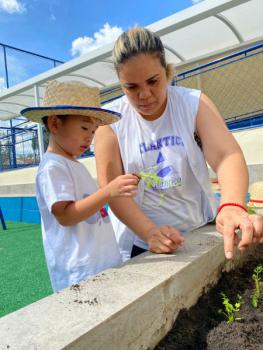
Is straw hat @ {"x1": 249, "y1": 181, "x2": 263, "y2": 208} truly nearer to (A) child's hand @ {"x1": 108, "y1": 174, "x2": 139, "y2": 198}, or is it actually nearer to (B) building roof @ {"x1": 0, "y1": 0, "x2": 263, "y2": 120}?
(A) child's hand @ {"x1": 108, "y1": 174, "x2": 139, "y2": 198}

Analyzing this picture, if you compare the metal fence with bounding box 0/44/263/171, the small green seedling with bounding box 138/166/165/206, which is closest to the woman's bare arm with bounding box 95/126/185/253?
the small green seedling with bounding box 138/166/165/206

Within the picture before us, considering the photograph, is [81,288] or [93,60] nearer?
[81,288]

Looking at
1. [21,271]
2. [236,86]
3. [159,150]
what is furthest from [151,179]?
[236,86]

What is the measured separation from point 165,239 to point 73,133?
670 mm

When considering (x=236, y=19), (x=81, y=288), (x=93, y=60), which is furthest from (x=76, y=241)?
(x=93, y=60)

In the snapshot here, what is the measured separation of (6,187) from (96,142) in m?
9.13

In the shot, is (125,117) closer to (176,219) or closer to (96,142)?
(96,142)

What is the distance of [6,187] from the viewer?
10.0 m

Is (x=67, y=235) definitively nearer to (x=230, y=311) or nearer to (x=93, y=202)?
(x=93, y=202)

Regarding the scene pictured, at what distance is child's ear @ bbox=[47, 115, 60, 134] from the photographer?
1.66m

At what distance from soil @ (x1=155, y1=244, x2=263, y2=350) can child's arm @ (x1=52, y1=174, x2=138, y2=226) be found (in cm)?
50

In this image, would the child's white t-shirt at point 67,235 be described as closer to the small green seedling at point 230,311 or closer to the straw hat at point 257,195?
the small green seedling at point 230,311

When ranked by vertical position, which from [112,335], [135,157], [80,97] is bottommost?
[112,335]

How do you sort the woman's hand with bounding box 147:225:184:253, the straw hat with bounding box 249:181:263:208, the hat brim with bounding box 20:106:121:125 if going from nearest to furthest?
the woman's hand with bounding box 147:225:184:253 < the hat brim with bounding box 20:106:121:125 < the straw hat with bounding box 249:181:263:208
